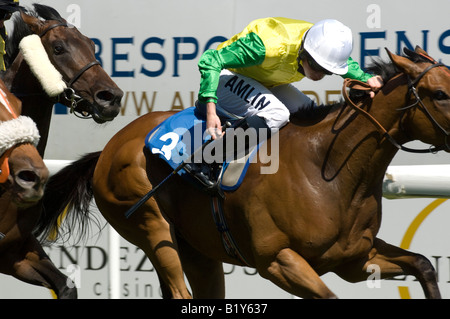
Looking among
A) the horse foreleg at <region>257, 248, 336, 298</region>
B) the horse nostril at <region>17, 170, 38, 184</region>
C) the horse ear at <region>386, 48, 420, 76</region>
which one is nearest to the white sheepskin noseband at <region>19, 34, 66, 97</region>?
the horse nostril at <region>17, 170, 38, 184</region>

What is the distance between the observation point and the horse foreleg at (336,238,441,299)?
4.23 metres

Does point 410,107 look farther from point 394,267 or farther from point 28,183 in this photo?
point 28,183

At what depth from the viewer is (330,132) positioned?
4227 mm

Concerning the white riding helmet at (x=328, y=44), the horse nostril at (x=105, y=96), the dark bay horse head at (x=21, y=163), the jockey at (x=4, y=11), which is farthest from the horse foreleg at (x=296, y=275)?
Result: the jockey at (x=4, y=11)

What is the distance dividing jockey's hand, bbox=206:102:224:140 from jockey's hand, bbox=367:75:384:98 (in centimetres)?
75

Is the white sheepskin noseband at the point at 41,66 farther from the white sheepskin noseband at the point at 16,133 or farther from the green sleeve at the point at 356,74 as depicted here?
the green sleeve at the point at 356,74

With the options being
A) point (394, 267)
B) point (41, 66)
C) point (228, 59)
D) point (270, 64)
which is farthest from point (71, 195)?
point (394, 267)

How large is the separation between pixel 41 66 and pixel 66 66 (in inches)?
6.4

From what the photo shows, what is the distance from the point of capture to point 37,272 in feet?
14.7

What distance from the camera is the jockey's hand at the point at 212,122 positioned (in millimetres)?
4188

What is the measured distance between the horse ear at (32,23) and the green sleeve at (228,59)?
0.99 meters

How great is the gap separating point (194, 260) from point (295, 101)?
1.10 meters

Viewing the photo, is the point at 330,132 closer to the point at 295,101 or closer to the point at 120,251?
the point at 295,101

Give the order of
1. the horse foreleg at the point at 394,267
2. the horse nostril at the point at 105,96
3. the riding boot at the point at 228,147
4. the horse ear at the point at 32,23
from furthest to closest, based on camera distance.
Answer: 1. the horse ear at the point at 32,23
2. the horse nostril at the point at 105,96
3. the riding boot at the point at 228,147
4. the horse foreleg at the point at 394,267
